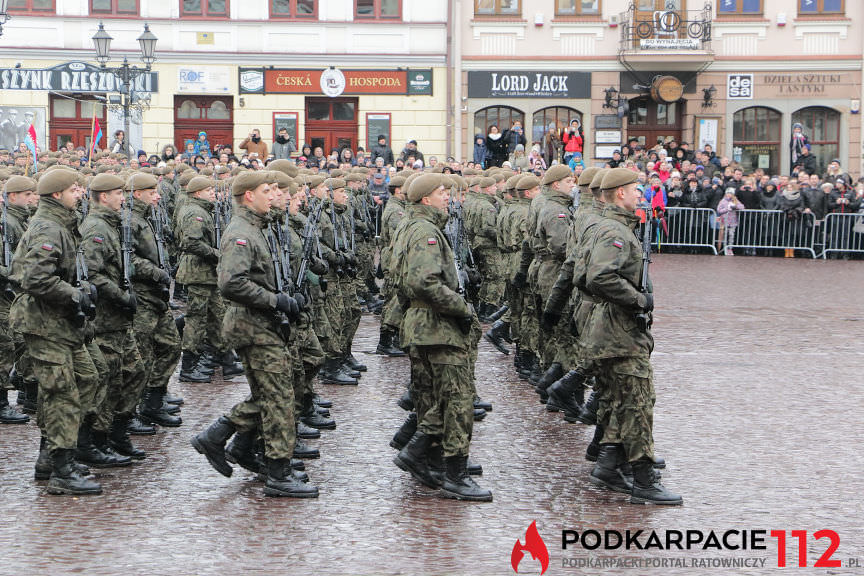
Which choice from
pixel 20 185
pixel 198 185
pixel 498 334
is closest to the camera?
pixel 20 185

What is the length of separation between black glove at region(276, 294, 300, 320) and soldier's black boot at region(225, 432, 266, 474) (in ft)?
2.94

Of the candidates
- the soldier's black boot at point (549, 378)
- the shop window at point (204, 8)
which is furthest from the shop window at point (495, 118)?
the soldier's black boot at point (549, 378)

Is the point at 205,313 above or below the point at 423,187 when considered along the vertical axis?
below

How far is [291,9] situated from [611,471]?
86.3 feet

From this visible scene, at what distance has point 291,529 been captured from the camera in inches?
295

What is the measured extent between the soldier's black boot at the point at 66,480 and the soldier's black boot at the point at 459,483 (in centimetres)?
218

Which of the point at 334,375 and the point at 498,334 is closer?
the point at 334,375

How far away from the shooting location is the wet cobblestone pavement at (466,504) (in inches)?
275

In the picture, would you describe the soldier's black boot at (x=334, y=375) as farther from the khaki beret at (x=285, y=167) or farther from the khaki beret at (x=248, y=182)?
the khaki beret at (x=248, y=182)

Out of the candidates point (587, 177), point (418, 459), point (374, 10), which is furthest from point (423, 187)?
point (374, 10)

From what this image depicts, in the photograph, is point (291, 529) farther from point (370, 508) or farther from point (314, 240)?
point (314, 240)

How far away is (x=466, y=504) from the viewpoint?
8.12 meters

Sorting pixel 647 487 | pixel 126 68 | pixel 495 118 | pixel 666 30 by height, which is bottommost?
pixel 647 487

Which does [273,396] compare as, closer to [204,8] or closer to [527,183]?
[527,183]
